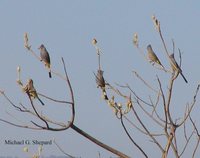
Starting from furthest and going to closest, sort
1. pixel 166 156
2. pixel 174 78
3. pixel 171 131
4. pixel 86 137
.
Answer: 1. pixel 174 78
2. pixel 171 131
3. pixel 166 156
4. pixel 86 137

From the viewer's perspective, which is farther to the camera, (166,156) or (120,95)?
(120,95)

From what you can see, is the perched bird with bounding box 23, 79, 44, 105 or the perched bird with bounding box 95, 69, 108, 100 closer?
the perched bird with bounding box 23, 79, 44, 105

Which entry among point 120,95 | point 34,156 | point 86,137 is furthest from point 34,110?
point 34,156

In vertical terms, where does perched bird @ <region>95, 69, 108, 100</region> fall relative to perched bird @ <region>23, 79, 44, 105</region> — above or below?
above

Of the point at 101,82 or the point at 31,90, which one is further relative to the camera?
the point at 101,82

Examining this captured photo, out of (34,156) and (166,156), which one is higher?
(34,156)

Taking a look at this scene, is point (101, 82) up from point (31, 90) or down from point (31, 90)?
up

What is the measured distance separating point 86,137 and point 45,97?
1.76 feet

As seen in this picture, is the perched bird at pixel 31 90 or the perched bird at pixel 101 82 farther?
the perched bird at pixel 101 82

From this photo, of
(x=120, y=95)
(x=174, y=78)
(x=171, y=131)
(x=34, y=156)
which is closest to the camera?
(x=171, y=131)

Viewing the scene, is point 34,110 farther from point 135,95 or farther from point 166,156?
point 135,95

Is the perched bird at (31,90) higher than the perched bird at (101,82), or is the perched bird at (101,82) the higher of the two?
the perched bird at (101,82)

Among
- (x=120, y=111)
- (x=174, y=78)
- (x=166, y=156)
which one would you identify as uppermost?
(x=174, y=78)

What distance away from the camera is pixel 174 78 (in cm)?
361
